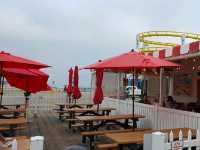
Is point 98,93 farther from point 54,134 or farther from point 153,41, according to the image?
point 153,41

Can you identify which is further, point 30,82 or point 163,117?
point 30,82

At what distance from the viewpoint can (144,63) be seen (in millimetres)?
Answer: 6520

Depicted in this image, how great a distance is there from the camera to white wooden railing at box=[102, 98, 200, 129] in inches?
268

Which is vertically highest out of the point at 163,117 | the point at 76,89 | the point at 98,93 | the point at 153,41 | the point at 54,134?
the point at 153,41

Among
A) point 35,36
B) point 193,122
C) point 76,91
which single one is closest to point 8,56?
point 193,122

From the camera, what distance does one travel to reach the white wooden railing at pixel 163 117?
682 cm

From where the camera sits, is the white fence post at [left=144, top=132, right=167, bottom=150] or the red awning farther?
the red awning

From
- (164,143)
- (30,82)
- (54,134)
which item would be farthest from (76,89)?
(164,143)

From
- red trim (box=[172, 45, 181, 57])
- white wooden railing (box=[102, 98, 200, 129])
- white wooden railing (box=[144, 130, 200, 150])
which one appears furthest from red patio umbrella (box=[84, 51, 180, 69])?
white wooden railing (box=[144, 130, 200, 150])

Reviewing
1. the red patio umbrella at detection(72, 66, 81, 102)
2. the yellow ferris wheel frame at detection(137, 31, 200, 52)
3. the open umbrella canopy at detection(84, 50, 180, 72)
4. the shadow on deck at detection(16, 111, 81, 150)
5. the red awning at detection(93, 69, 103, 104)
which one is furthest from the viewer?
the yellow ferris wheel frame at detection(137, 31, 200, 52)

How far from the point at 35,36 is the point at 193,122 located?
16.1m

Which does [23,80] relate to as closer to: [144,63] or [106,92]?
[144,63]

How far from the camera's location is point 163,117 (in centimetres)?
809

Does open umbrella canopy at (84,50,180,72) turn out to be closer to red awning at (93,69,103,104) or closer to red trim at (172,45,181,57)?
red trim at (172,45,181,57)
